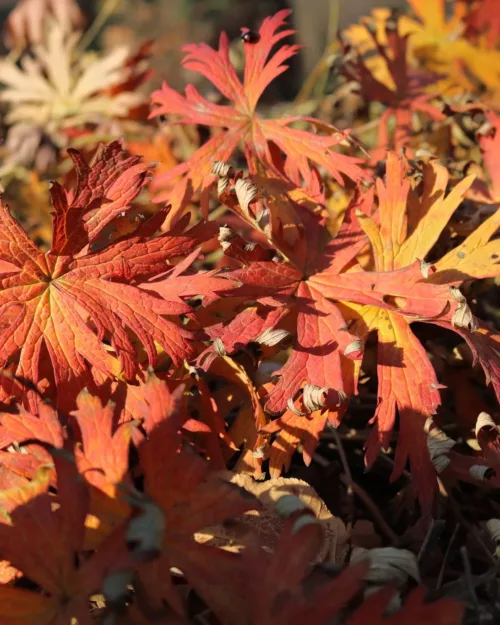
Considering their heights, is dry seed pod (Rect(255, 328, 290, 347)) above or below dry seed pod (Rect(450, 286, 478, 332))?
below

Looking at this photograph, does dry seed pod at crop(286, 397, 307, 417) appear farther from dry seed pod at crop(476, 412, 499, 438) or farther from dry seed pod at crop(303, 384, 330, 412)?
dry seed pod at crop(476, 412, 499, 438)

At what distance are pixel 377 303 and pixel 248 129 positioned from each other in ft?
0.93

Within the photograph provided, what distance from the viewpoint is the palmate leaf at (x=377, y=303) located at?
1.98 ft

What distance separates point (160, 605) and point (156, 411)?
13cm

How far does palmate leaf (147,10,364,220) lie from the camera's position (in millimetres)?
744

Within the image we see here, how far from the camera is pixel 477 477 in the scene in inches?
22.8

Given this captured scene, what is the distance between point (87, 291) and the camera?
0.61 meters

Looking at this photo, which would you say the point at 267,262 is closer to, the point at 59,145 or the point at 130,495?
the point at 130,495

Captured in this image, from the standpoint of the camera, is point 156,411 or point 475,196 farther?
point 475,196

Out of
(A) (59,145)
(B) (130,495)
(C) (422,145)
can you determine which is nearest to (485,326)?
(B) (130,495)

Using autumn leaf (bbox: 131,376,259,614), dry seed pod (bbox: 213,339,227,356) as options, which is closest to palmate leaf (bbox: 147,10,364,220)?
dry seed pod (bbox: 213,339,227,356)

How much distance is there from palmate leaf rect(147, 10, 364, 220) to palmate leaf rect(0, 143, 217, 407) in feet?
0.39

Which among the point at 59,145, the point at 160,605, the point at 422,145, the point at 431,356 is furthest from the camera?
the point at 59,145

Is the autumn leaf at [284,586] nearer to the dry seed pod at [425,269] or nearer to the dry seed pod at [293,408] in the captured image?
the dry seed pod at [293,408]
